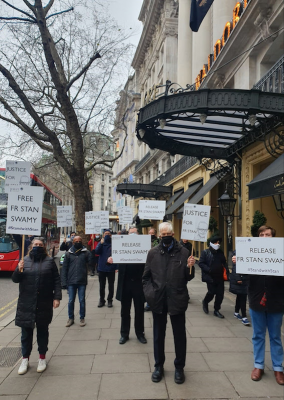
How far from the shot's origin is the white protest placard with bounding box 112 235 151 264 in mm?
6039

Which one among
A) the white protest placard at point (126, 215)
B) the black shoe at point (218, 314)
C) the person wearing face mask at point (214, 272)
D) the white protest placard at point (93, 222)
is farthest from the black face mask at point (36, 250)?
the white protest placard at point (126, 215)

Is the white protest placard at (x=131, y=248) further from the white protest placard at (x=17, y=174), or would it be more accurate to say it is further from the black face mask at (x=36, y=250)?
the white protest placard at (x=17, y=174)

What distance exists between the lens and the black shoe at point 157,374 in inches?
168

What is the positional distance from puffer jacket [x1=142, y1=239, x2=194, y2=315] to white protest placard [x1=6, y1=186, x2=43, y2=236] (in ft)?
7.29

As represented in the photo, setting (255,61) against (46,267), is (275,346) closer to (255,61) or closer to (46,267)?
(46,267)

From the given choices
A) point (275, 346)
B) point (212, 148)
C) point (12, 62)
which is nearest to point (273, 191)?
point (275, 346)

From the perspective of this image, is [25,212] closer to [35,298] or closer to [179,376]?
[35,298]

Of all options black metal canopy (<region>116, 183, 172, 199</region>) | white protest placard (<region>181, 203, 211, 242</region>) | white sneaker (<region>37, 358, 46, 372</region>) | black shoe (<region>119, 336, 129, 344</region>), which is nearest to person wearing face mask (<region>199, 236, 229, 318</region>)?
white protest placard (<region>181, 203, 211, 242</region>)

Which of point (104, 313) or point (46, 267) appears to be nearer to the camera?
point (46, 267)

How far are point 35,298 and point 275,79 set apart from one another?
7.37m

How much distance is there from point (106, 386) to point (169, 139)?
7878mm

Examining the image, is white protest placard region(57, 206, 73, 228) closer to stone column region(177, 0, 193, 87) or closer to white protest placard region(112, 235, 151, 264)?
white protest placard region(112, 235, 151, 264)

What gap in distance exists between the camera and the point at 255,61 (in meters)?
12.6

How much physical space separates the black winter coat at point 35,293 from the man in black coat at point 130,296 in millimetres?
1541
